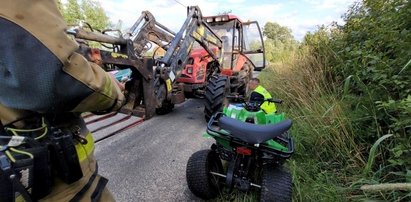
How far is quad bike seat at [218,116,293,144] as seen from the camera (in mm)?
2154

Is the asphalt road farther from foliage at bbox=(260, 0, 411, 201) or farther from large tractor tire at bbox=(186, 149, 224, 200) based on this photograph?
foliage at bbox=(260, 0, 411, 201)

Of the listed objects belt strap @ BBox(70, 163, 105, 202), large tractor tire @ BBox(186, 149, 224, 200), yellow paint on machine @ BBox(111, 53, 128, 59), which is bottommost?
large tractor tire @ BBox(186, 149, 224, 200)

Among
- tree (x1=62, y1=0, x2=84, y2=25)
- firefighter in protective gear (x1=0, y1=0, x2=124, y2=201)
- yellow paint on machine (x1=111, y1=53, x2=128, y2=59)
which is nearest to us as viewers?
firefighter in protective gear (x1=0, y1=0, x2=124, y2=201)

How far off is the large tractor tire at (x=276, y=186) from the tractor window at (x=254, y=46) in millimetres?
5630

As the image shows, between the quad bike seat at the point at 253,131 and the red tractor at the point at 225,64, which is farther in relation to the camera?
the red tractor at the point at 225,64

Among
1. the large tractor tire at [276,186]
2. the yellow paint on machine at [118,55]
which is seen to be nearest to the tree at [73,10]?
the yellow paint on machine at [118,55]

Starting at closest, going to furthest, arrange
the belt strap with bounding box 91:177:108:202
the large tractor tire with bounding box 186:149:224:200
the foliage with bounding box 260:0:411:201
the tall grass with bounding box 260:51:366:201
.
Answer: the belt strap with bounding box 91:177:108:202
the foliage with bounding box 260:0:411:201
the tall grass with bounding box 260:51:366:201
the large tractor tire with bounding box 186:149:224:200

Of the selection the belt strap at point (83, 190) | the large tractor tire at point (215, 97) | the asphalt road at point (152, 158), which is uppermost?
the belt strap at point (83, 190)

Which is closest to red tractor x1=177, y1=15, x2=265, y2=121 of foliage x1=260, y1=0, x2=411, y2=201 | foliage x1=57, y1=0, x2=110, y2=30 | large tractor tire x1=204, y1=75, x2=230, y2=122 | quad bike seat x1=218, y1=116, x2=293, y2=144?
large tractor tire x1=204, y1=75, x2=230, y2=122

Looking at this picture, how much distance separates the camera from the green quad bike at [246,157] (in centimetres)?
221

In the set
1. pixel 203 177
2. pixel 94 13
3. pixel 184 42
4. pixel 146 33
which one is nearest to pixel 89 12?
pixel 94 13

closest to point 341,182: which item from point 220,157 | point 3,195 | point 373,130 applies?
point 373,130

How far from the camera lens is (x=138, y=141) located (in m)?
4.09

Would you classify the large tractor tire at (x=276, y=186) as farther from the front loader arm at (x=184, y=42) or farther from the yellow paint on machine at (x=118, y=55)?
the front loader arm at (x=184, y=42)
